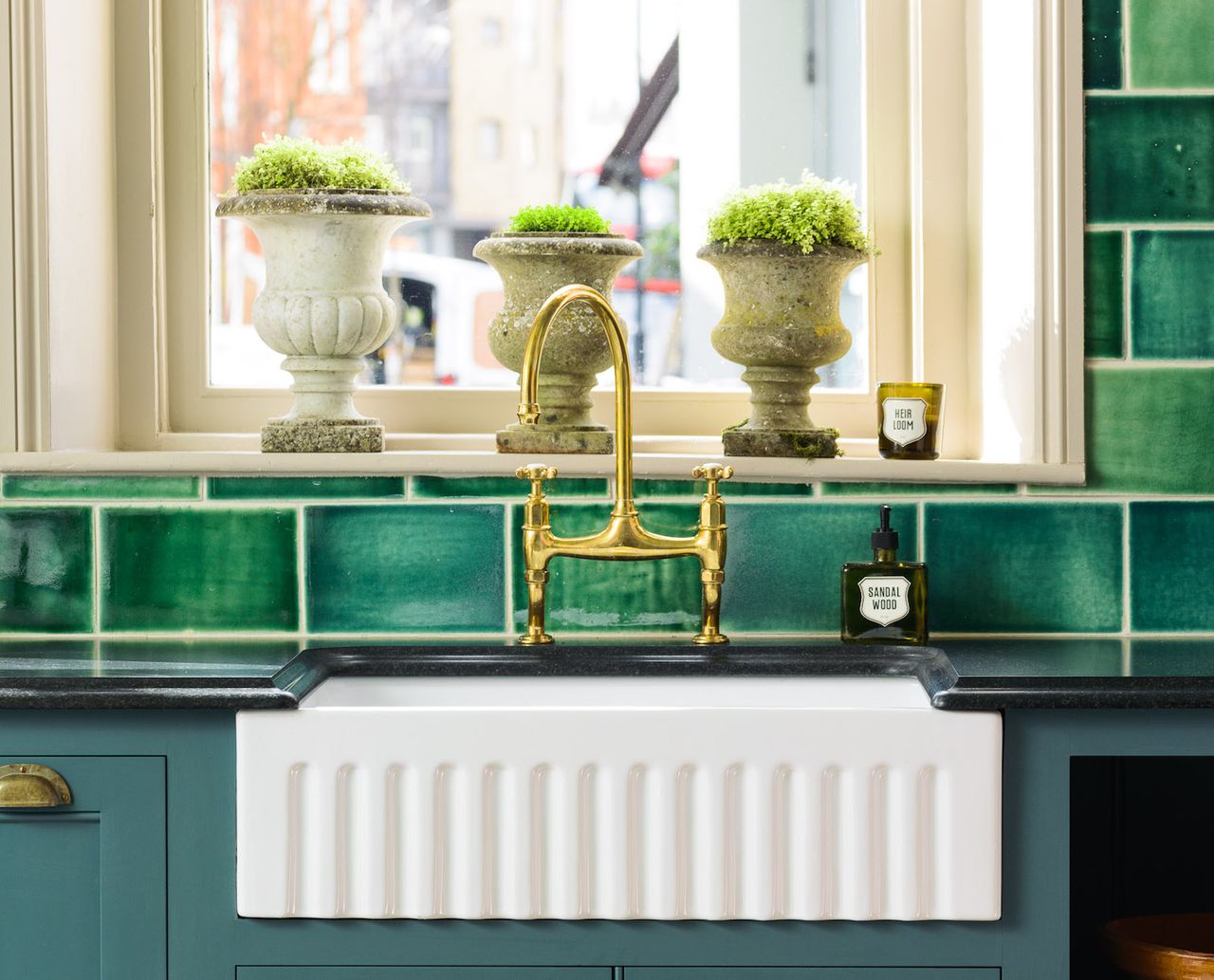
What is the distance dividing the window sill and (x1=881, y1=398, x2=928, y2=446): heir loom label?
0.03 metres

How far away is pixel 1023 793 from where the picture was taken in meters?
1.28

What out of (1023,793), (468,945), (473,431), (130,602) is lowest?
(468,945)

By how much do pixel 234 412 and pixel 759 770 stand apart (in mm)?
970

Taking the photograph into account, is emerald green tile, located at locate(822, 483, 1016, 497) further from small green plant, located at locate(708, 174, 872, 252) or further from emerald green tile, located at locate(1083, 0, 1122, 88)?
emerald green tile, located at locate(1083, 0, 1122, 88)

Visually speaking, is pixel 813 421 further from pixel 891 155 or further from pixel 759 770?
pixel 759 770

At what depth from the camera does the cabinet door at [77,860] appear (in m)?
1.28

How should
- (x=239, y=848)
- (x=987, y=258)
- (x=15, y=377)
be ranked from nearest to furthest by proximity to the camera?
(x=239, y=848) < (x=15, y=377) < (x=987, y=258)

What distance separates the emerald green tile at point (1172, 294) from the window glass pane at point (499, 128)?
38 cm

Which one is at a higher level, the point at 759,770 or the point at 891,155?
the point at 891,155

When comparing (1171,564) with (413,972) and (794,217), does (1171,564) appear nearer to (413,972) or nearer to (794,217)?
(794,217)

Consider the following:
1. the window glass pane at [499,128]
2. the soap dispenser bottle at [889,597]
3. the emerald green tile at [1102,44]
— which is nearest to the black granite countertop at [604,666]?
the soap dispenser bottle at [889,597]

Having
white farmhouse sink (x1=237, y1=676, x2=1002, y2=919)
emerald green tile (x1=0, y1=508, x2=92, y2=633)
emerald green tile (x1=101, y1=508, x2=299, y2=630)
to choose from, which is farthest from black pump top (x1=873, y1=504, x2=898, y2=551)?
emerald green tile (x1=0, y1=508, x2=92, y2=633)

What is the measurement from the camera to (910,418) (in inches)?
65.9

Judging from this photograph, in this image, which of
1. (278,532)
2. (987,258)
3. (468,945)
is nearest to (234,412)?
(278,532)
